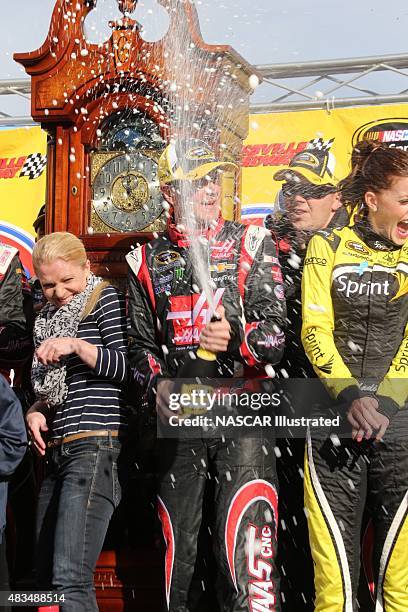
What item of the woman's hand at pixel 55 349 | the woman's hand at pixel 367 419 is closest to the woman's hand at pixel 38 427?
the woman's hand at pixel 55 349

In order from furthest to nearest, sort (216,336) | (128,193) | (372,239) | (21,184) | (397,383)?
(21,184), (128,193), (372,239), (397,383), (216,336)

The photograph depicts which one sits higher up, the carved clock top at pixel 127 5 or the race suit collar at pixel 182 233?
the carved clock top at pixel 127 5

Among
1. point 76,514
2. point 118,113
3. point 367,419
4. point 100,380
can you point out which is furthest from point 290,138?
point 76,514

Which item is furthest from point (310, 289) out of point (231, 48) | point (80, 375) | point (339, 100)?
point (339, 100)

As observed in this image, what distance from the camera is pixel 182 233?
3.79 metres

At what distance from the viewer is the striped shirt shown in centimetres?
358

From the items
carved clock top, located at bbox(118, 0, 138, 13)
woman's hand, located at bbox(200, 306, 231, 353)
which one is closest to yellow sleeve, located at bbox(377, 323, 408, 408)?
woman's hand, located at bbox(200, 306, 231, 353)

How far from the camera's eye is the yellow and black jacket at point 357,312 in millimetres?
3387

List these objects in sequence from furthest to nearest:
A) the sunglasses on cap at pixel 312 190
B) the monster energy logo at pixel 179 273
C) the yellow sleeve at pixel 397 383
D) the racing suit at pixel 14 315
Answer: the racing suit at pixel 14 315 < the sunglasses on cap at pixel 312 190 < the monster energy logo at pixel 179 273 < the yellow sleeve at pixel 397 383

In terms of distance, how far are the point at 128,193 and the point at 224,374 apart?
1300mm

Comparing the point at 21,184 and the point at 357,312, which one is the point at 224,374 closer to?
the point at 357,312

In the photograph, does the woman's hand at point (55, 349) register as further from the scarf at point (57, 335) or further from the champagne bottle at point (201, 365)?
the champagne bottle at point (201, 365)

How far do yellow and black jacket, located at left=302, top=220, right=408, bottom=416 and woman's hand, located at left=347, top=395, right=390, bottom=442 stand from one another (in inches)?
3.4

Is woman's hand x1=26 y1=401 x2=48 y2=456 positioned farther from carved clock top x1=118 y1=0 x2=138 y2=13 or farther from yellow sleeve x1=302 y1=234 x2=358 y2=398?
carved clock top x1=118 y1=0 x2=138 y2=13
